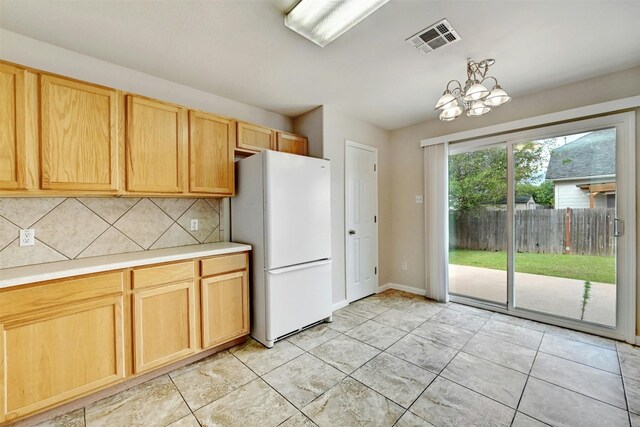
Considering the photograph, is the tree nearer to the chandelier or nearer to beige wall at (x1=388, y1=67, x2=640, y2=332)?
beige wall at (x1=388, y1=67, x2=640, y2=332)

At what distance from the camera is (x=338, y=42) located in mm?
1926

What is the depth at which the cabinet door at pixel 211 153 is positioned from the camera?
91.5 inches

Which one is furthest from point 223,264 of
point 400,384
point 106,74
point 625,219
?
point 625,219

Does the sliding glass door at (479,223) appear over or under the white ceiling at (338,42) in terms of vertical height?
under

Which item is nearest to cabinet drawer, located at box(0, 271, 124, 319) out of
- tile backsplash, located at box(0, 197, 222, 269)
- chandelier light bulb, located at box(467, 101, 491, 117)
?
tile backsplash, located at box(0, 197, 222, 269)

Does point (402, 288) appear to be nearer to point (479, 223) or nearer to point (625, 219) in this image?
point (479, 223)

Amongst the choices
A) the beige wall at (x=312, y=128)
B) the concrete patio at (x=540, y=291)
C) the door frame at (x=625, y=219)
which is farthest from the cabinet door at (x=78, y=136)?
the door frame at (x=625, y=219)

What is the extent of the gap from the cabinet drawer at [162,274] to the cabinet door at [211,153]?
0.69m

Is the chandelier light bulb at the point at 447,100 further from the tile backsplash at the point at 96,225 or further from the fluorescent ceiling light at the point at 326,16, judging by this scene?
the tile backsplash at the point at 96,225

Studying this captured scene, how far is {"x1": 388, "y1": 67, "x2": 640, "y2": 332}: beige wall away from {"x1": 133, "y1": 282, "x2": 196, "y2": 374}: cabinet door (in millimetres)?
2982

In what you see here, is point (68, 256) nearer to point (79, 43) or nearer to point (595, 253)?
point (79, 43)

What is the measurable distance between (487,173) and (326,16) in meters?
2.74

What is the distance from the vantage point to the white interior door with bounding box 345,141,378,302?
135 inches

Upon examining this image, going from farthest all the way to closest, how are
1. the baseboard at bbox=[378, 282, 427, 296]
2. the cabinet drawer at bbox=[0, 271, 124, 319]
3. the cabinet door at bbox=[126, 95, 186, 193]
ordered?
the baseboard at bbox=[378, 282, 427, 296]
the cabinet door at bbox=[126, 95, 186, 193]
the cabinet drawer at bbox=[0, 271, 124, 319]
